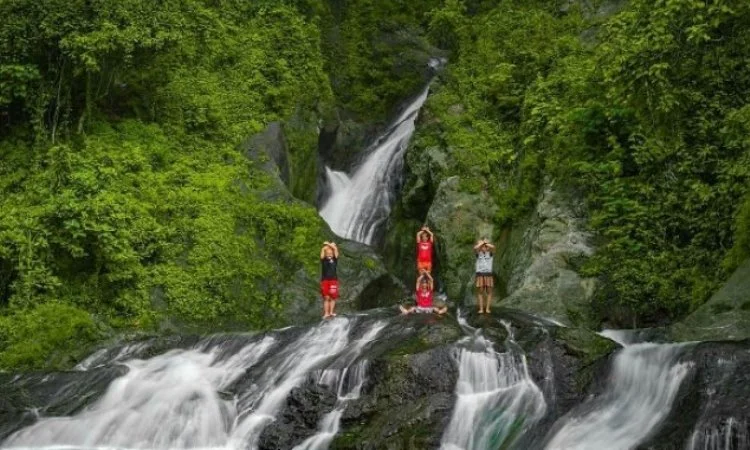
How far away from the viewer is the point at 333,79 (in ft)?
86.5

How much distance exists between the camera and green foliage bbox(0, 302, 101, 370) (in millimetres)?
13844

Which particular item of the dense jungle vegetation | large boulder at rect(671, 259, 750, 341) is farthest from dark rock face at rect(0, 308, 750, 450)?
the dense jungle vegetation

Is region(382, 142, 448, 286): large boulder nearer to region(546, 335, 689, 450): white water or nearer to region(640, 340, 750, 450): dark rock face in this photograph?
region(546, 335, 689, 450): white water

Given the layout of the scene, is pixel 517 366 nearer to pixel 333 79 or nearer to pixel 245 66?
pixel 245 66

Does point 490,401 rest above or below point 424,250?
below

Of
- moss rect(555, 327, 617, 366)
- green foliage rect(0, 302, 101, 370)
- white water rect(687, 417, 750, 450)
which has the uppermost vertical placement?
moss rect(555, 327, 617, 366)

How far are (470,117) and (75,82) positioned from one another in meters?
9.85

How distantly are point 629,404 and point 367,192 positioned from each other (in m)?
13.1

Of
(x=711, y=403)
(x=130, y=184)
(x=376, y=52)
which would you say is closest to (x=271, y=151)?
(x=130, y=184)

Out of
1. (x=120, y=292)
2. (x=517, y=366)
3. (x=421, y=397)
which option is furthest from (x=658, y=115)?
(x=120, y=292)

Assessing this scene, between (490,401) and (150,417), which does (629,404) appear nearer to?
(490,401)

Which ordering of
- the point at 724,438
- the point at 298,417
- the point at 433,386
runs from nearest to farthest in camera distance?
the point at 724,438
the point at 433,386
the point at 298,417

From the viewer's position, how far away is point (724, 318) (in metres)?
10.7

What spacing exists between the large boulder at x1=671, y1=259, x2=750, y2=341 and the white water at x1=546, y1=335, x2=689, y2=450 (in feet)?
4.01
